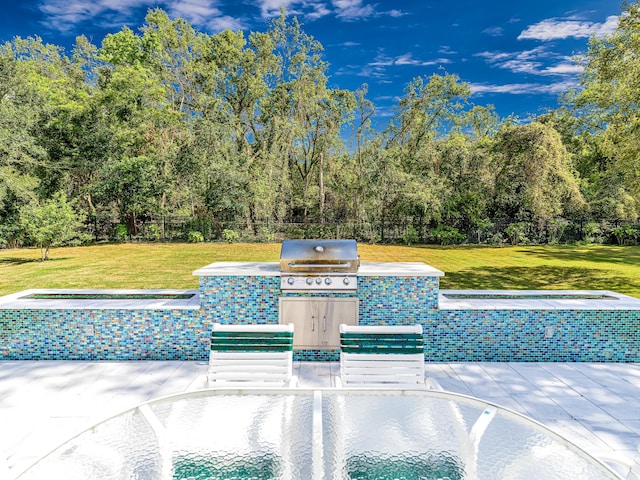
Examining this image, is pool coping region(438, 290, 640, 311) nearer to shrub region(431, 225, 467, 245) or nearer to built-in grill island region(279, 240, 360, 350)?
built-in grill island region(279, 240, 360, 350)

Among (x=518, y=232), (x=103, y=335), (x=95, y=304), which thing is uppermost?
(x=518, y=232)

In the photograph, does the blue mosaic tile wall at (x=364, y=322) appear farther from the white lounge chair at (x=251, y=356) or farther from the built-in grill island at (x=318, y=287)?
the white lounge chair at (x=251, y=356)

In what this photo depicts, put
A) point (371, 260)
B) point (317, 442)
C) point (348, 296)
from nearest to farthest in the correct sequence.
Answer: point (317, 442) < point (348, 296) < point (371, 260)

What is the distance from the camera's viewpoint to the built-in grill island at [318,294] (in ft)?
13.2

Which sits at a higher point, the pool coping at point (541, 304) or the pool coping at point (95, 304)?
the pool coping at point (541, 304)

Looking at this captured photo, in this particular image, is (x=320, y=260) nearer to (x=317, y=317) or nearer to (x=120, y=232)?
(x=317, y=317)

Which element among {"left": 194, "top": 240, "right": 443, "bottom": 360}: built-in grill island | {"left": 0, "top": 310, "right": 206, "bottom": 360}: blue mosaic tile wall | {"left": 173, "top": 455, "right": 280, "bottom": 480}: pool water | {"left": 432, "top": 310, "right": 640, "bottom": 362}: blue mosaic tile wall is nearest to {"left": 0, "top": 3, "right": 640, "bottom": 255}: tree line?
{"left": 0, "top": 310, "right": 206, "bottom": 360}: blue mosaic tile wall

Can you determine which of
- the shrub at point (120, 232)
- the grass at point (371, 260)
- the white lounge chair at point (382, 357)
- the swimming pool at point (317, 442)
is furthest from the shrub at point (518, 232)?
the shrub at point (120, 232)

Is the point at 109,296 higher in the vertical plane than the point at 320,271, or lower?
lower

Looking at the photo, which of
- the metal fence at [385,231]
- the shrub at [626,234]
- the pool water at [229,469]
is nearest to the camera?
the pool water at [229,469]

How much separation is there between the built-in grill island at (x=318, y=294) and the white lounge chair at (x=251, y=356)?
39.1 inches

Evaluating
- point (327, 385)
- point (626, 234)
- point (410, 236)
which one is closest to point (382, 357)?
point (327, 385)

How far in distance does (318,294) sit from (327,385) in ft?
2.87

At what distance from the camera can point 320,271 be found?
13.2 feet
